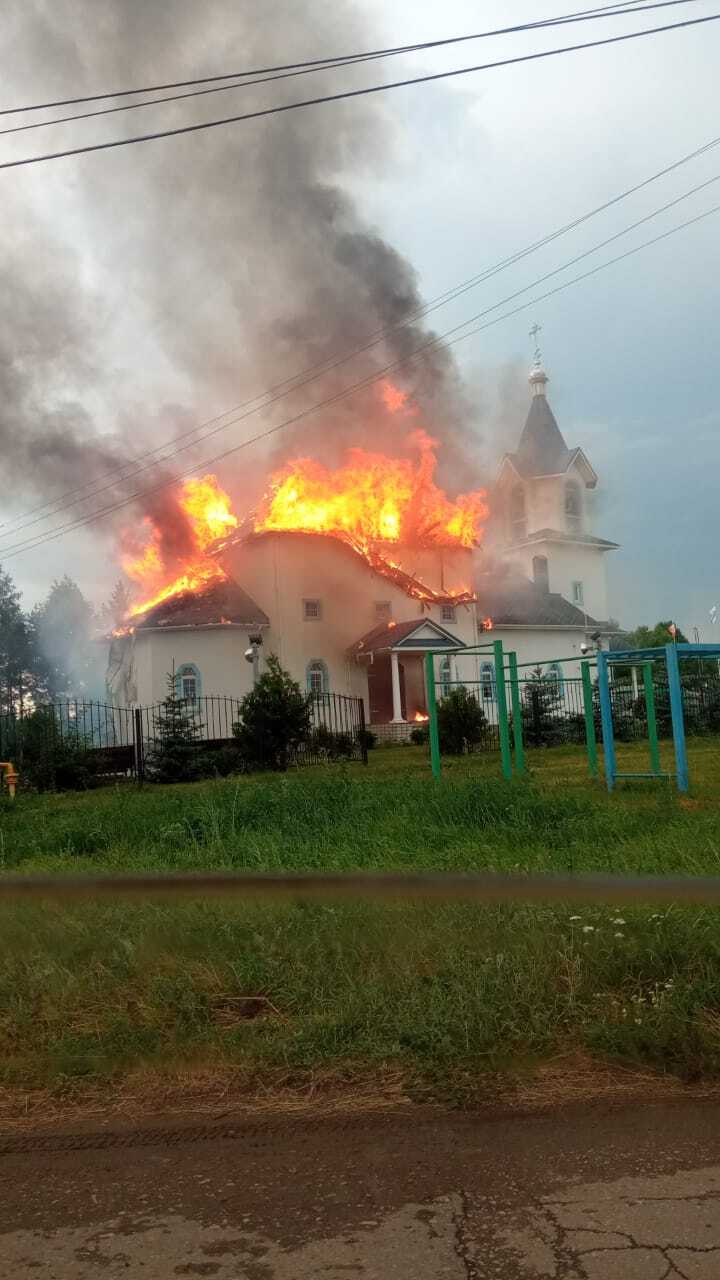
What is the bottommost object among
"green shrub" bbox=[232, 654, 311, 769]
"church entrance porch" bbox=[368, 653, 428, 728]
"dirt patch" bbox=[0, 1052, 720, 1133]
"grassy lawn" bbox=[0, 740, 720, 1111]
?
"dirt patch" bbox=[0, 1052, 720, 1133]

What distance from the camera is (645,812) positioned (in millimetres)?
10164

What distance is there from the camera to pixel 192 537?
123ft

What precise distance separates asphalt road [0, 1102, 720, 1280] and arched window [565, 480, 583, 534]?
51007 millimetres

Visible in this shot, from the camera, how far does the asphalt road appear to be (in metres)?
2.71

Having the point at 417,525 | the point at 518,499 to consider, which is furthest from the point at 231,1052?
the point at 518,499

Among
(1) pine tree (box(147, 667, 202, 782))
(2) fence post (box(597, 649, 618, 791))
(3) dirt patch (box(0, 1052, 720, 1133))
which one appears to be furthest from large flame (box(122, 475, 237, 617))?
(3) dirt patch (box(0, 1052, 720, 1133))

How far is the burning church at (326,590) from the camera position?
114 ft

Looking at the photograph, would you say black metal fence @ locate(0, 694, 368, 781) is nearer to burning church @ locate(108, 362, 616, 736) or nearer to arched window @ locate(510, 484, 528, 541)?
burning church @ locate(108, 362, 616, 736)

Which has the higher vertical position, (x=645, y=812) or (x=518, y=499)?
(x=518, y=499)

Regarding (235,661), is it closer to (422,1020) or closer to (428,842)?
(428,842)

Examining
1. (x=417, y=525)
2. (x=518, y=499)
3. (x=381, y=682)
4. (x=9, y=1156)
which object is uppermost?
(x=518, y=499)

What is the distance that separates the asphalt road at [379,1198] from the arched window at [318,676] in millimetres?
33325

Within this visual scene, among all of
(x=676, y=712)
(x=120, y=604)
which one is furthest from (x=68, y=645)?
(x=676, y=712)

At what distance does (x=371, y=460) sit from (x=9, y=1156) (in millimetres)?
36564
